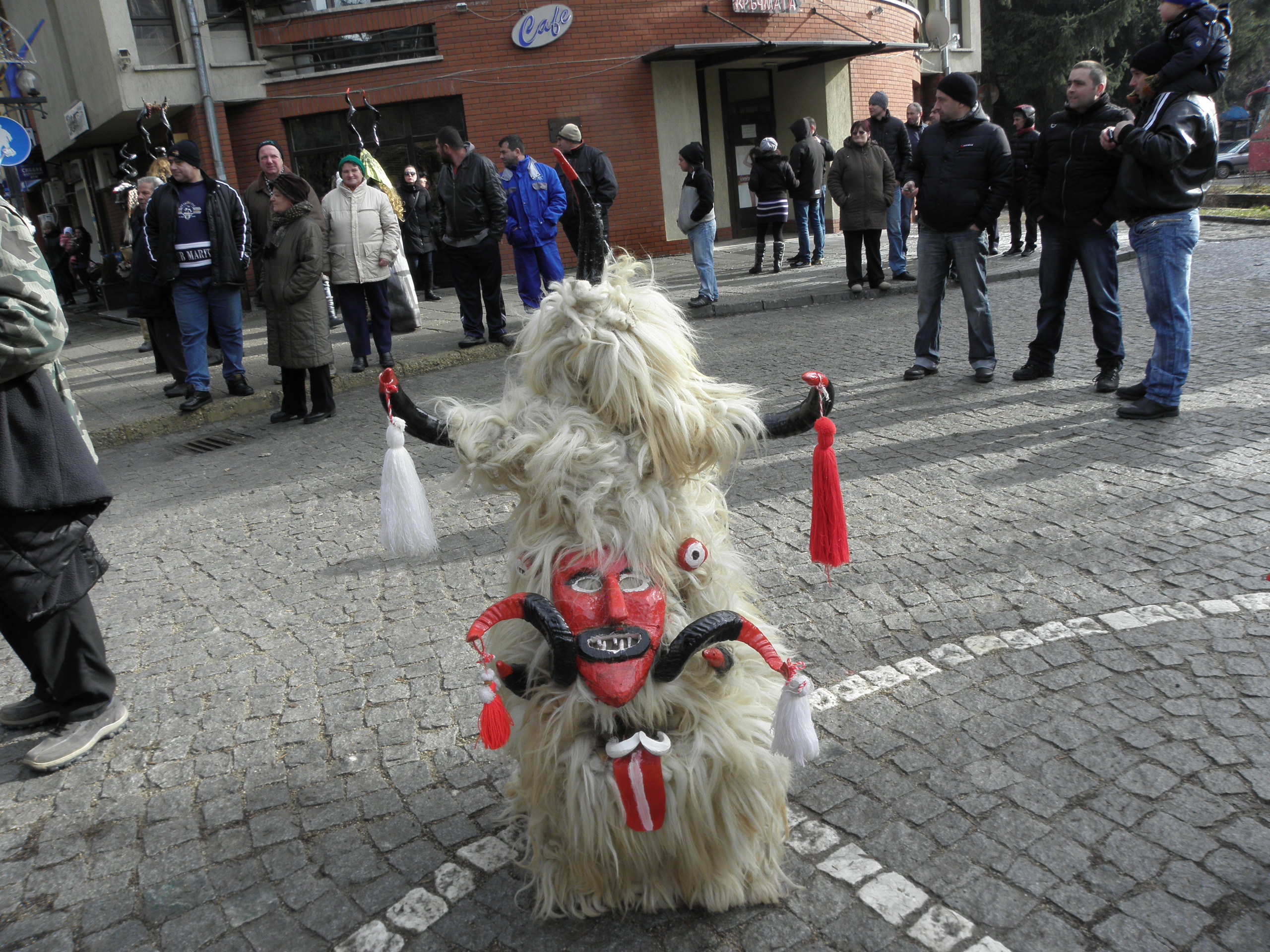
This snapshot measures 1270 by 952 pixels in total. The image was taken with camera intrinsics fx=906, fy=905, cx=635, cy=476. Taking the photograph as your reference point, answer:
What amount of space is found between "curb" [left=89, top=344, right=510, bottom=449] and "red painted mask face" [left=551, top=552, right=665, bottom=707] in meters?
6.81

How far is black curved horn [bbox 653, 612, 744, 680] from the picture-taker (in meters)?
2.19

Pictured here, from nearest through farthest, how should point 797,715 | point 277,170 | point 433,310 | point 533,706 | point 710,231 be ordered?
point 797,715
point 533,706
point 277,170
point 710,231
point 433,310

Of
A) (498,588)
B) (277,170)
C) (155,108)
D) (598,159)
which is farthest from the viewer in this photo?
(155,108)

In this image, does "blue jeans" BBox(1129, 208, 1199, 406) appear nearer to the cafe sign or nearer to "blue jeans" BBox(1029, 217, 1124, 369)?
"blue jeans" BBox(1029, 217, 1124, 369)

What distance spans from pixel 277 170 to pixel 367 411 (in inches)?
89.4

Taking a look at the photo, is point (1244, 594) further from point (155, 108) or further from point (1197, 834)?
point (155, 108)

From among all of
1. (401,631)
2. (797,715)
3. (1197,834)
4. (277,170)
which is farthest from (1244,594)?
(277,170)

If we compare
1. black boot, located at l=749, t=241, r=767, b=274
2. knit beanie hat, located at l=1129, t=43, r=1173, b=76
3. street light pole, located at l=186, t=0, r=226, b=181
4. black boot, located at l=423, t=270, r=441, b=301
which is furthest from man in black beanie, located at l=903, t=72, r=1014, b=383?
street light pole, located at l=186, t=0, r=226, b=181

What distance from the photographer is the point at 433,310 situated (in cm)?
A: 1316

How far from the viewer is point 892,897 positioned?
238cm

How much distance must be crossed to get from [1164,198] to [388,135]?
13600 mm

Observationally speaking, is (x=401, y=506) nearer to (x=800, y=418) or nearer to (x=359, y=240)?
(x=800, y=418)

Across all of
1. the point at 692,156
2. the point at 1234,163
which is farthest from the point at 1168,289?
the point at 1234,163

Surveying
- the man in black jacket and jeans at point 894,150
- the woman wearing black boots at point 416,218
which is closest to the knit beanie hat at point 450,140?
the woman wearing black boots at point 416,218
